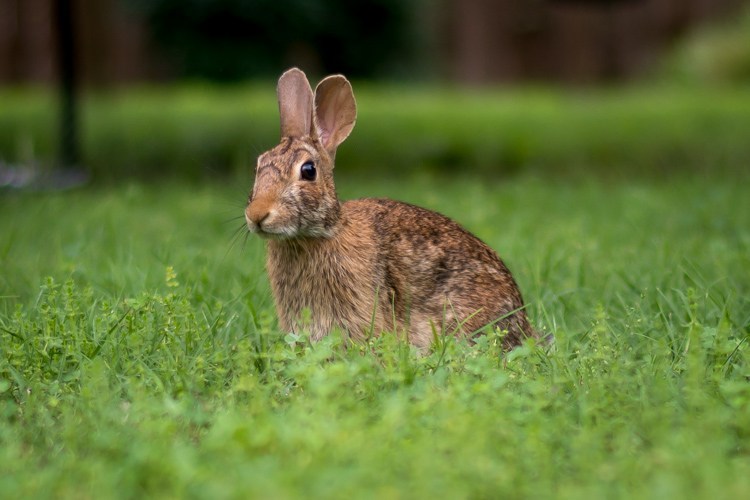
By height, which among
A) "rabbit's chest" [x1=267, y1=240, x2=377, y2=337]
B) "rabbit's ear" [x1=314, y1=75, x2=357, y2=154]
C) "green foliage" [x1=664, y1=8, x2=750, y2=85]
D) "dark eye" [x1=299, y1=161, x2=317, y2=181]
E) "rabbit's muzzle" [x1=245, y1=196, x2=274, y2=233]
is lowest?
"rabbit's chest" [x1=267, y1=240, x2=377, y2=337]

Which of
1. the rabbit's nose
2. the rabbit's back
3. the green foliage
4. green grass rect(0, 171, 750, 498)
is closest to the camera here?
green grass rect(0, 171, 750, 498)

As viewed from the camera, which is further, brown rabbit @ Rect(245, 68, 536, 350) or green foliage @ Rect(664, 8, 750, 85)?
green foliage @ Rect(664, 8, 750, 85)

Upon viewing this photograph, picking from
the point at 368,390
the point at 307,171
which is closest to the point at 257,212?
the point at 307,171

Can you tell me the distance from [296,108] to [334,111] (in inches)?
8.0

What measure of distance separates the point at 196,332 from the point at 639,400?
1.65 meters

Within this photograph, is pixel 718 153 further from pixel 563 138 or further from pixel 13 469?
pixel 13 469

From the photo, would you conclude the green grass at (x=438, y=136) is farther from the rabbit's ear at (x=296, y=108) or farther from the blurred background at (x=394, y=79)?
the rabbit's ear at (x=296, y=108)

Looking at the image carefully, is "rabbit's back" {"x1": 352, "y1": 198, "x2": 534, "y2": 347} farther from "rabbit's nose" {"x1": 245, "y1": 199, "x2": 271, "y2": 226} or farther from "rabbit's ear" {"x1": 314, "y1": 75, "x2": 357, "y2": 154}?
"rabbit's nose" {"x1": 245, "y1": 199, "x2": 271, "y2": 226}

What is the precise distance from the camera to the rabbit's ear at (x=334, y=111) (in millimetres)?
4648

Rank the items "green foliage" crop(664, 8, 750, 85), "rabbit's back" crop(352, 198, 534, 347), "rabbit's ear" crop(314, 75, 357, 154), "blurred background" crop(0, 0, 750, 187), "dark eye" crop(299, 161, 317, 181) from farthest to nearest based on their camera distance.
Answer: "green foliage" crop(664, 8, 750, 85), "blurred background" crop(0, 0, 750, 187), "rabbit's ear" crop(314, 75, 357, 154), "rabbit's back" crop(352, 198, 534, 347), "dark eye" crop(299, 161, 317, 181)

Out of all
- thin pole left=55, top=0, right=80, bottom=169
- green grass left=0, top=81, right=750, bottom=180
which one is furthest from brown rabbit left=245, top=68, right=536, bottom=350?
thin pole left=55, top=0, right=80, bottom=169

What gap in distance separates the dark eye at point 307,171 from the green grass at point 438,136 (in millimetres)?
5083

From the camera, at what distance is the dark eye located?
14.1ft

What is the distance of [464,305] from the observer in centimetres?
452
